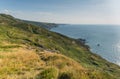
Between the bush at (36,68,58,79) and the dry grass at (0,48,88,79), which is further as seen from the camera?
the dry grass at (0,48,88,79)

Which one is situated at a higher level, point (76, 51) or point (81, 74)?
point (81, 74)

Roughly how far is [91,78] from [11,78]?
441cm

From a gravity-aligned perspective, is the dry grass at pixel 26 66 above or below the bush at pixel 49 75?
below

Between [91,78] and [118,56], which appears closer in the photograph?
[91,78]

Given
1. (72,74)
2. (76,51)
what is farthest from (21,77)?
(76,51)

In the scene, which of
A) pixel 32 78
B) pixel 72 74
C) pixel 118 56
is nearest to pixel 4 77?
pixel 32 78

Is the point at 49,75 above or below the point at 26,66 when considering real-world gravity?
above

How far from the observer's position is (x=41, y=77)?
37.7 ft

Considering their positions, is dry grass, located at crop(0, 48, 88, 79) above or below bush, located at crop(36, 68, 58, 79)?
below

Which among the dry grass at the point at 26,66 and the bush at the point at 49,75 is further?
the dry grass at the point at 26,66

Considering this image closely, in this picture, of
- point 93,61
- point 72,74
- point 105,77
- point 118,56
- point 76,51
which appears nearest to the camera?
point 72,74

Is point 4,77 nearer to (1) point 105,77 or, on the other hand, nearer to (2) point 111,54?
(1) point 105,77

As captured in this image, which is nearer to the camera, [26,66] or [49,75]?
[49,75]

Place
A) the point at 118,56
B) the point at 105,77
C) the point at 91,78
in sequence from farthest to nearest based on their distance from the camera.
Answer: the point at 118,56, the point at 105,77, the point at 91,78
